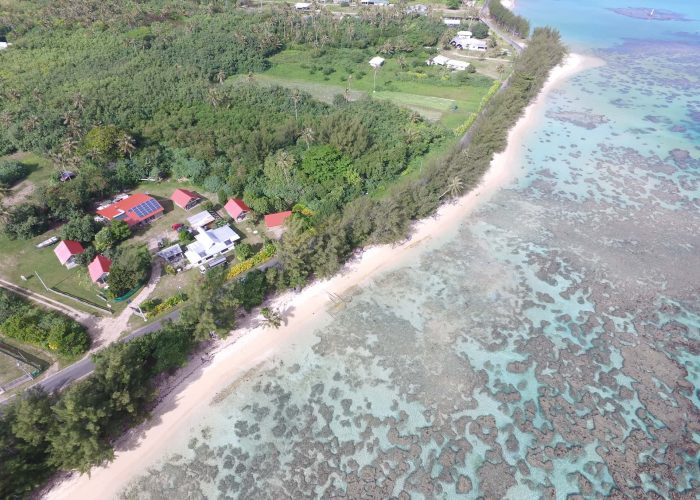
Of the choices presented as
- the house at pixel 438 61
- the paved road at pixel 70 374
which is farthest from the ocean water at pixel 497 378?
the house at pixel 438 61

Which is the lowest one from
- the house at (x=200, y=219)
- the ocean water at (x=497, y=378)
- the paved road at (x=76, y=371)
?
the ocean water at (x=497, y=378)

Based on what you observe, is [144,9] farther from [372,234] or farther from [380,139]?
[372,234]

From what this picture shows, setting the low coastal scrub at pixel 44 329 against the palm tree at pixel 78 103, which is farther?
the palm tree at pixel 78 103

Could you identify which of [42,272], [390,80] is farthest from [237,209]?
[390,80]

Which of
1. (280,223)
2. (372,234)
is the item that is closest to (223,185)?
(280,223)

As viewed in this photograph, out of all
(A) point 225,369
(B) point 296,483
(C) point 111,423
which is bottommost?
(B) point 296,483

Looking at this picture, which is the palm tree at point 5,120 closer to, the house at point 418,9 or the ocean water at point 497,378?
the ocean water at point 497,378
